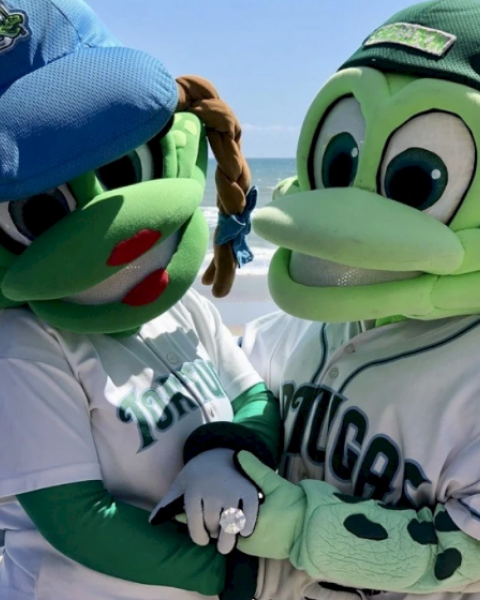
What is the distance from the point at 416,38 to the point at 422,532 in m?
0.59

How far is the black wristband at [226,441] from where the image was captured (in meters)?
0.98

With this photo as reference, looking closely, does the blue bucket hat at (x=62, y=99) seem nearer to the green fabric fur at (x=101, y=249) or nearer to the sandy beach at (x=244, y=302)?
the green fabric fur at (x=101, y=249)

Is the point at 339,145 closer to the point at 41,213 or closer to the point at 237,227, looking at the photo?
the point at 237,227

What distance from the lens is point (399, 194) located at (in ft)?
2.94

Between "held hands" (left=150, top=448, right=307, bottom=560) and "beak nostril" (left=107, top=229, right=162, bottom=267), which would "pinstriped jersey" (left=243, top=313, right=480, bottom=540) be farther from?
"beak nostril" (left=107, top=229, right=162, bottom=267)

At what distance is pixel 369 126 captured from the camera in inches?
35.3

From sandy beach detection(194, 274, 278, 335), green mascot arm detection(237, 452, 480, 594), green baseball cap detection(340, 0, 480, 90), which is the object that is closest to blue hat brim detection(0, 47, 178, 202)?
green baseball cap detection(340, 0, 480, 90)

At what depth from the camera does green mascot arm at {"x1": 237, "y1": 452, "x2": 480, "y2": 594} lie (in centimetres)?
89

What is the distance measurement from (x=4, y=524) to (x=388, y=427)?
54 cm

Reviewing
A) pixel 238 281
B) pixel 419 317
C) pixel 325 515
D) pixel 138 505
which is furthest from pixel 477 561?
pixel 238 281

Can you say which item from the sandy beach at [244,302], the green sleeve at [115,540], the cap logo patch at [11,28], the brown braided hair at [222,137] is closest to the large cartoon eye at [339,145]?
the brown braided hair at [222,137]

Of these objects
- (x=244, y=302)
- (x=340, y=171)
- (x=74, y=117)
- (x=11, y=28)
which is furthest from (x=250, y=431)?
(x=244, y=302)

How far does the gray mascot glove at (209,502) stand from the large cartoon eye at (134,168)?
37cm

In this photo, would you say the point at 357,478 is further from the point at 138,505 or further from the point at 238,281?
the point at 238,281
